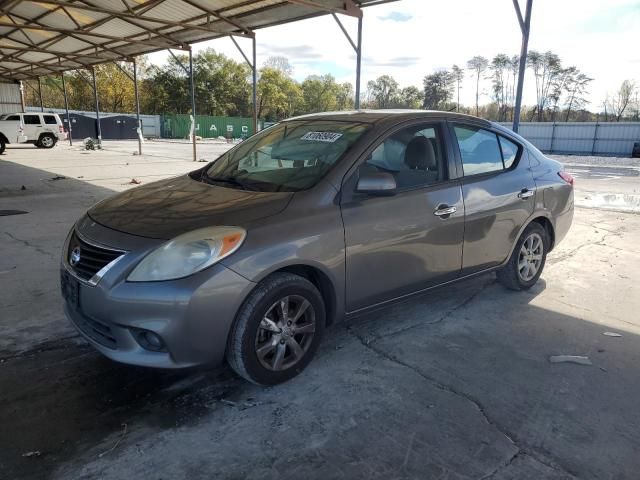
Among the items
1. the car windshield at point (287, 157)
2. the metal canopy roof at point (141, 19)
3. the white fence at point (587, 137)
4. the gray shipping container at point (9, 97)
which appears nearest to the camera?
the car windshield at point (287, 157)

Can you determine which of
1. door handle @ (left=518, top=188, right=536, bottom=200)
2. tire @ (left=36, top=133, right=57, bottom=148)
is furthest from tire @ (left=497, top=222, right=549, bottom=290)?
tire @ (left=36, top=133, right=57, bottom=148)

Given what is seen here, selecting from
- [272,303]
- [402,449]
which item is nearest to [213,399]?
[272,303]

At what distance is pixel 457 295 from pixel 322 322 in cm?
199

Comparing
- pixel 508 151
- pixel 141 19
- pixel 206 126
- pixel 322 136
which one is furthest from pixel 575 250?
pixel 206 126

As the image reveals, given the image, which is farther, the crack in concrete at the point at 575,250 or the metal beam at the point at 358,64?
the metal beam at the point at 358,64

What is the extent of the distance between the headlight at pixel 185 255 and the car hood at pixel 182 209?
0.25ft

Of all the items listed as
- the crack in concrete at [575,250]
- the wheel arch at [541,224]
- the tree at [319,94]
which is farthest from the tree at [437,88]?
the wheel arch at [541,224]

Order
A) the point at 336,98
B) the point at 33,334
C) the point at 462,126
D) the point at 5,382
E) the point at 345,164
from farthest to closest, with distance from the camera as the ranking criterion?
the point at 336,98, the point at 462,126, the point at 33,334, the point at 345,164, the point at 5,382

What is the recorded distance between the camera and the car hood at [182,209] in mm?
2730

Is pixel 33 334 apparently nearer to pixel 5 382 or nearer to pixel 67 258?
pixel 5 382

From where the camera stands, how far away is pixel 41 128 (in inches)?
972

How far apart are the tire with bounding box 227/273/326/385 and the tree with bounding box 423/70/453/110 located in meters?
57.9

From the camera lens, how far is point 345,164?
3164 mm

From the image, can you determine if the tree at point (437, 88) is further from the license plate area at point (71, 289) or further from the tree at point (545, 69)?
the license plate area at point (71, 289)
